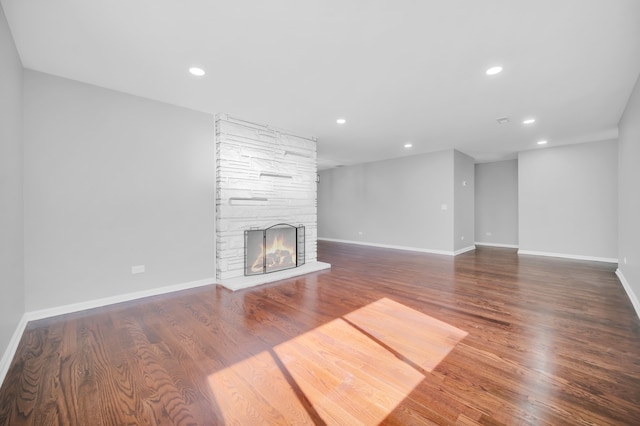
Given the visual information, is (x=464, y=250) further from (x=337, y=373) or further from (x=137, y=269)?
(x=137, y=269)

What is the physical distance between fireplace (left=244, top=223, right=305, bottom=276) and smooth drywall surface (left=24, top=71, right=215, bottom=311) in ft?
1.91

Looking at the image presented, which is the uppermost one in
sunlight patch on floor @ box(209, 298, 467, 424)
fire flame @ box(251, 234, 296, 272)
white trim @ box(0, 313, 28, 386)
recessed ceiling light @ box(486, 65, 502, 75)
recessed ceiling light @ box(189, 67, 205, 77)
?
recessed ceiling light @ box(189, 67, 205, 77)

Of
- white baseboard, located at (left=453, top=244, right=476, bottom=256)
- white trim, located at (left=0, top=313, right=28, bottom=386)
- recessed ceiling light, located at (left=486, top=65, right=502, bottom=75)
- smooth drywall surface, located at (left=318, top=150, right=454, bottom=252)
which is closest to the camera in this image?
white trim, located at (left=0, top=313, right=28, bottom=386)

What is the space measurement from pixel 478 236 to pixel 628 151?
16.6 feet

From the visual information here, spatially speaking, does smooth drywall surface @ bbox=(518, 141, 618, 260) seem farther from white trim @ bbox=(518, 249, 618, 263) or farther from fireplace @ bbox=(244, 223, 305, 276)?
fireplace @ bbox=(244, 223, 305, 276)

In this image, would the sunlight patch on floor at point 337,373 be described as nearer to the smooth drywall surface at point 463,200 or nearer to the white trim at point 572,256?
the smooth drywall surface at point 463,200

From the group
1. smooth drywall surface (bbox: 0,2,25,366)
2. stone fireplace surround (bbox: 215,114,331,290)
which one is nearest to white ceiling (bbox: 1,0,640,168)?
smooth drywall surface (bbox: 0,2,25,366)

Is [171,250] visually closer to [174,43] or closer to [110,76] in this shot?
[110,76]

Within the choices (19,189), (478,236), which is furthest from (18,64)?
(478,236)

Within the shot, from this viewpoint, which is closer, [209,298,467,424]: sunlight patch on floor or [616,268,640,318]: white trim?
[209,298,467,424]: sunlight patch on floor

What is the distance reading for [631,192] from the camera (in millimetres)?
3381

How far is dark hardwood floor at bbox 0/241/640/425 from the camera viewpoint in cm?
152

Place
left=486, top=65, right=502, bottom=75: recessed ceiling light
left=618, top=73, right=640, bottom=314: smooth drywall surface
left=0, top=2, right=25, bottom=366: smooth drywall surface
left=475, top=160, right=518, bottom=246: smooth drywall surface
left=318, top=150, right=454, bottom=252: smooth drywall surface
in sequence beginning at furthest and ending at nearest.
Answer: left=475, top=160, right=518, bottom=246: smooth drywall surface
left=318, top=150, right=454, bottom=252: smooth drywall surface
left=618, top=73, right=640, bottom=314: smooth drywall surface
left=486, top=65, right=502, bottom=75: recessed ceiling light
left=0, top=2, right=25, bottom=366: smooth drywall surface

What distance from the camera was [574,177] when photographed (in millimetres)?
6004
